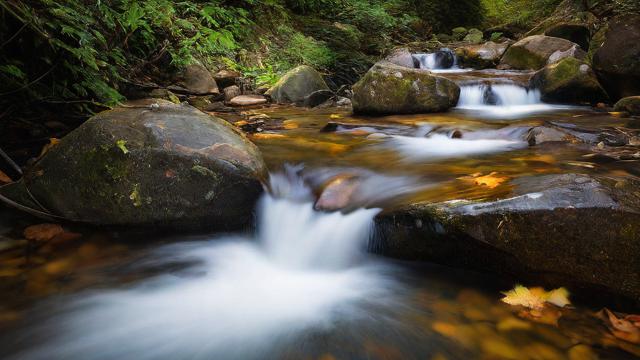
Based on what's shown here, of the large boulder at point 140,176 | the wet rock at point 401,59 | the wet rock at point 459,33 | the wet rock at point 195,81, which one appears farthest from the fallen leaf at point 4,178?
the wet rock at point 459,33

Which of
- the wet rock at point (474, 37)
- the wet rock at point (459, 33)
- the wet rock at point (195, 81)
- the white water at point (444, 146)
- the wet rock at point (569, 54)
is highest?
the wet rock at point (459, 33)

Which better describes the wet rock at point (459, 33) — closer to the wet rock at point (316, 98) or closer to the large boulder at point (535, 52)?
the large boulder at point (535, 52)

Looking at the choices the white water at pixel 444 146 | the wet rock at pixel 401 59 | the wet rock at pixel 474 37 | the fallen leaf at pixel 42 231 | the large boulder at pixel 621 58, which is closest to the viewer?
the fallen leaf at pixel 42 231

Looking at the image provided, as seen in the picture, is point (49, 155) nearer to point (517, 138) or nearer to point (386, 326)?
point (386, 326)

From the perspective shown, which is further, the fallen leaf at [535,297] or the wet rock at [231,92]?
the wet rock at [231,92]

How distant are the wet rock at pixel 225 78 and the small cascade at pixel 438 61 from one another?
5.73 m

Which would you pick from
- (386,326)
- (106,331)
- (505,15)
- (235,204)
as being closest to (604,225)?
(386,326)

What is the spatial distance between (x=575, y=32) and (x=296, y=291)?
12.1 meters

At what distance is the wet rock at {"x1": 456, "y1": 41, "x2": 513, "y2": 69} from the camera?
11.7 m

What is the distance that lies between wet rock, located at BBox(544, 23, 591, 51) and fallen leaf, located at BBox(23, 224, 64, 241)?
41.3 ft

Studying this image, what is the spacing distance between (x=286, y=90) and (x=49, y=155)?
5780mm

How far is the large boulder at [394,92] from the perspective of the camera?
6562mm

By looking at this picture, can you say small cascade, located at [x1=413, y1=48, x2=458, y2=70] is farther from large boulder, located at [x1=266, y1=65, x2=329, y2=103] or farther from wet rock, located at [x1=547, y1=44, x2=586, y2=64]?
large boulder, located at [x1=266, y1=65, x2=329, y2=103]

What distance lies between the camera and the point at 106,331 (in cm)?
210
